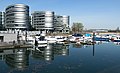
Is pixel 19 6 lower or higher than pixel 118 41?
higher

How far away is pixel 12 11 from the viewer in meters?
145

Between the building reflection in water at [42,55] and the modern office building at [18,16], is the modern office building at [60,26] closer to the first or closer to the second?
the modern office building at [18,16]

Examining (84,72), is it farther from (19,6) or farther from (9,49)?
(19,6)

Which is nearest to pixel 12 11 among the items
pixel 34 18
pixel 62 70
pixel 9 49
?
pixel 34 18

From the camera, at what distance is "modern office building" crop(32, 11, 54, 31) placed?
162375 millimetres

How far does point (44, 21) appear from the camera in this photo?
16350 centimetres

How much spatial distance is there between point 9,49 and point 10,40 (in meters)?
9.69

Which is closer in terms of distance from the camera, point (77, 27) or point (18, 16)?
point (18, 16)

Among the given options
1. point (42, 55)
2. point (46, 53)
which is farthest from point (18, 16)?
point (42, 55)

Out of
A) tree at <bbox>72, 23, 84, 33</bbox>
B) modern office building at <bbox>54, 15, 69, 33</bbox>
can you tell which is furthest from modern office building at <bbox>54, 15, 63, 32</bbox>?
tree at <bbox>72, 23, 84, 33</bbox>

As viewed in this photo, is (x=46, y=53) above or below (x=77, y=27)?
below

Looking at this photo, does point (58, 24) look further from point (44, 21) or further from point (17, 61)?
point (17, 61)

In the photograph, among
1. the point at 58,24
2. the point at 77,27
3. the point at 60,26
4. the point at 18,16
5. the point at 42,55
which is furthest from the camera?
the point at 58,24

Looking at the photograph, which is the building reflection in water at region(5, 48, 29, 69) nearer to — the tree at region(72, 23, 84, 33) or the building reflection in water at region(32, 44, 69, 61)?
the building reflection in water at region(32, 44, 69, 61)
